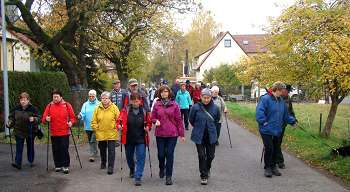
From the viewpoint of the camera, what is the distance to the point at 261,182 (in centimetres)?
934

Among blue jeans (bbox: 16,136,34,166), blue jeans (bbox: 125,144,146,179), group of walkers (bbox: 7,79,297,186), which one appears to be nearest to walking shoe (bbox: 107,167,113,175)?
group of walkers (bbox: 7,79,297,186)

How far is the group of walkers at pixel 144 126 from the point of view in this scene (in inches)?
366

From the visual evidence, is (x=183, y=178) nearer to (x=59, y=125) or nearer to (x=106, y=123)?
(x=106, y=123)

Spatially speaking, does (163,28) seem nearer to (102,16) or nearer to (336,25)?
(102,16)

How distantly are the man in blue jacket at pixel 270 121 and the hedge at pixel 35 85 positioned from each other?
33.0ft

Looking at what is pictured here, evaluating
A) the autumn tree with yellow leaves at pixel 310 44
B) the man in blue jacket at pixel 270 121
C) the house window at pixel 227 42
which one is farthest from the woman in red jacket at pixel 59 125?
the house window at pixel 227 42

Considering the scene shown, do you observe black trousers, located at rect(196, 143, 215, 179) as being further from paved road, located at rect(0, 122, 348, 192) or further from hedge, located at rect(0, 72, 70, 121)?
hedge, located at rect(0, 72, 70, 121)

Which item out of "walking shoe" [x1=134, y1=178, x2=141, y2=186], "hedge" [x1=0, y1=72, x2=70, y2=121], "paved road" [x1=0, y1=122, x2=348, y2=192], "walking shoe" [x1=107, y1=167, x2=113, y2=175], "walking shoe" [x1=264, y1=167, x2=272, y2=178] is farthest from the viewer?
"hedge" [x1=0, y1=72, x2=70, y2=121]

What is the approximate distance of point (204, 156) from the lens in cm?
927

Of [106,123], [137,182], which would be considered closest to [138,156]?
[137,182]

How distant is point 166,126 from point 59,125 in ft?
7.74

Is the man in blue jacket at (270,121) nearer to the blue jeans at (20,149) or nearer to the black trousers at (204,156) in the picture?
the black trousers at (204,156)

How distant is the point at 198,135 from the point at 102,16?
12.8m

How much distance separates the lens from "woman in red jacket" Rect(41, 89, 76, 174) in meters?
10.2
